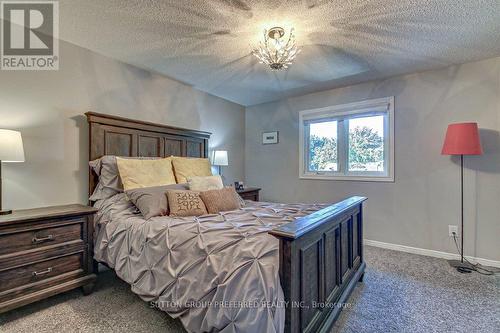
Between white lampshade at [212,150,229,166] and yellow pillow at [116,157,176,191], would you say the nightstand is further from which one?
yellow pillow at [116,157,176,191]

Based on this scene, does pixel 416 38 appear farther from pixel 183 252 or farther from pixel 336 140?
pixel 183 252

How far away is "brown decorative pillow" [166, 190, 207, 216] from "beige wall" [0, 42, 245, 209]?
111cm

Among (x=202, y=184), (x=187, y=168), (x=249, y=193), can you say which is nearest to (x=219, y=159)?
(x=249, y=193)

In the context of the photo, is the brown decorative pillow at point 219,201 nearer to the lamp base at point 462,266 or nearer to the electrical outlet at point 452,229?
the lamp base at point 462,266

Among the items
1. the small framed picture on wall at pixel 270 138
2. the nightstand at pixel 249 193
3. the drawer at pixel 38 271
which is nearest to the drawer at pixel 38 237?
the drawer at pixel 38 271

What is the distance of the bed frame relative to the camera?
1.15 m

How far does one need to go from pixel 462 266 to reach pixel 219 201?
8.93ft

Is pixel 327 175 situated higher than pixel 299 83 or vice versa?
pixel 299 83

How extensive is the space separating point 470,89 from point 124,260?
400 centimetres

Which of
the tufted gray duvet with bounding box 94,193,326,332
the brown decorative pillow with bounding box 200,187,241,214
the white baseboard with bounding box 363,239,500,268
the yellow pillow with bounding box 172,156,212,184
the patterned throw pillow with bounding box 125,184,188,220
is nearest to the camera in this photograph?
the tufted gray duvet with bounding box 94,193,326,332

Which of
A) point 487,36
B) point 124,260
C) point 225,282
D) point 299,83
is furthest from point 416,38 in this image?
point 124,260

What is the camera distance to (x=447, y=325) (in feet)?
5.56

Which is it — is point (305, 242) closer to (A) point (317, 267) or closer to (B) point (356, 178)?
(A) point (317, 267)

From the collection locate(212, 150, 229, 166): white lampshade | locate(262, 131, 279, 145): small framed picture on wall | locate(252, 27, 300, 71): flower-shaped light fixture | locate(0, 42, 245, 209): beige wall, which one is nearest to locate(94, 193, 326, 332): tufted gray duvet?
locate(0, 42, 245, 209): beige wall
